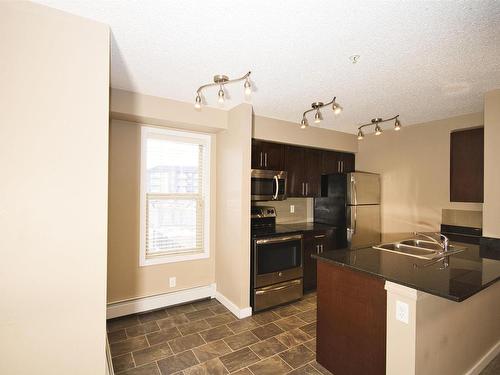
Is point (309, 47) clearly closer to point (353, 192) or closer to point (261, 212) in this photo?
point (261, 212)

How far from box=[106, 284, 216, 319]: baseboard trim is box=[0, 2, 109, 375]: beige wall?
1.63m

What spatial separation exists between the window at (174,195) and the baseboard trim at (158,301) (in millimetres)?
453

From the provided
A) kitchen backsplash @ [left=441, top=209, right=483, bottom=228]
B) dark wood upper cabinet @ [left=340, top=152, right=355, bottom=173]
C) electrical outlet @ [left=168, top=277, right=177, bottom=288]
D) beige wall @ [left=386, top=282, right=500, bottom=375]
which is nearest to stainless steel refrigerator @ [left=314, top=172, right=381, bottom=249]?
dark wood upper cabinet @ [left=340, top=152, right=355, bottom=173]

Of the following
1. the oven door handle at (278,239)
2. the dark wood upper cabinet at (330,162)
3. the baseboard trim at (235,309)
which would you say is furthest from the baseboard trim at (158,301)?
the dark wood upper cabinet at (330,162)

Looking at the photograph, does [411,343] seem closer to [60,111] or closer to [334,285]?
[334,285]

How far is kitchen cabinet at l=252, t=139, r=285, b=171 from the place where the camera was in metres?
3.53

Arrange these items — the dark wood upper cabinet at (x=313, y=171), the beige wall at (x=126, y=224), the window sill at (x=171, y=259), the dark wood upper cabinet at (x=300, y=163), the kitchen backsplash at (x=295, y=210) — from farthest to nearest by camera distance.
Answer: the kitchen backsplash at (x=295, y=210) → the dark wood upper cabinet at (x=313, y=171) → the dark wood upper cabinet at (x=300, y=163) → the window sill at (x=171, y=259) → the beige wall at (x=126, y=224)

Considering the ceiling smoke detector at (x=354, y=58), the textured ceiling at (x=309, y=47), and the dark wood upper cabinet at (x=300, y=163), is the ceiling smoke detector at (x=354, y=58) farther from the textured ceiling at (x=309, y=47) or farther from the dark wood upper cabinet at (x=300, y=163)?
the dark wood upper cabinet at (x=300, y=163)

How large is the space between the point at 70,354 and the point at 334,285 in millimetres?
1846

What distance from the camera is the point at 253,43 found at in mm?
1771

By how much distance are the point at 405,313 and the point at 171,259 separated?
267 cm

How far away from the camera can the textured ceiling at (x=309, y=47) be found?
4.71 feet

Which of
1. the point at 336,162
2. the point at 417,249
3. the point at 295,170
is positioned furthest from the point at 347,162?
the point at 417,249

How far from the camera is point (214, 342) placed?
8.25ft
